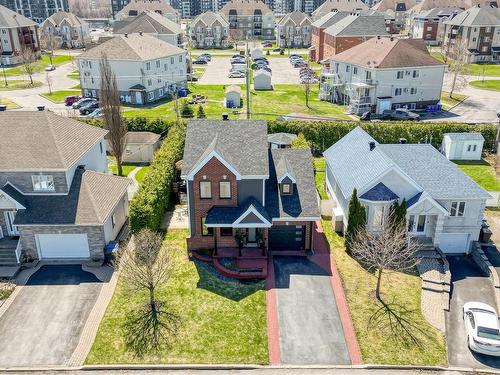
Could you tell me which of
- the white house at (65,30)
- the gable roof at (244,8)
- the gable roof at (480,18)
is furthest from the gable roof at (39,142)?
the gable roof at (244,8)

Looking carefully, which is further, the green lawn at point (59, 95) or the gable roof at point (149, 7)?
the gable roof at point (149, 7)

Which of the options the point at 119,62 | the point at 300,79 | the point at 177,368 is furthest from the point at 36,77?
the point at 177,368

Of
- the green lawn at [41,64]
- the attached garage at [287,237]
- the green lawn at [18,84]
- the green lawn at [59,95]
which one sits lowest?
the attached garage at [287,237]

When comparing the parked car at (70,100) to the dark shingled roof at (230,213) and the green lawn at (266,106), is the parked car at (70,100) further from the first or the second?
the dark shingled roof at (230,213)

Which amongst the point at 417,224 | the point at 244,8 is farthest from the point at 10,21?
the point at 417,224

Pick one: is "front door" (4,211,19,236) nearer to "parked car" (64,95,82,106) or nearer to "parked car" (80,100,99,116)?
"parked car" (80,100,99,116)

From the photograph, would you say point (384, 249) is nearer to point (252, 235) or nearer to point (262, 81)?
point (252, 235)
